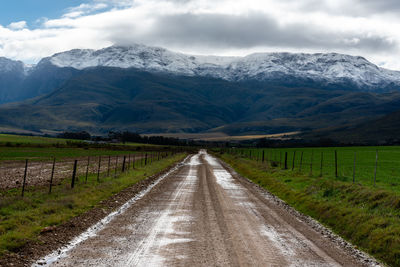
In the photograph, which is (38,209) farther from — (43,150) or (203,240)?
(43,150)

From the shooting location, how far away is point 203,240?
13.5m

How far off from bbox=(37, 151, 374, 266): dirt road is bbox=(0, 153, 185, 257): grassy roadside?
164 cm

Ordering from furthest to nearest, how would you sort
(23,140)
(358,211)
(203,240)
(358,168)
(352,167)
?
(23,140)
(352,167)
(358,168)
(358,211)
(203,240)

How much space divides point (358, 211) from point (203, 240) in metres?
Result: 7.83

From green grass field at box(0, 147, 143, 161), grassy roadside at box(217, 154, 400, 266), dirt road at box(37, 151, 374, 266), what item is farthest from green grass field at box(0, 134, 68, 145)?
dirt road at box(37, 151, 374, 266)

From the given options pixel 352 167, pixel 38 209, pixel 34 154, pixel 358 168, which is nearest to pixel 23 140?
pixel 34 154

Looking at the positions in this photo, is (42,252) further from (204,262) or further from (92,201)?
(92,201)

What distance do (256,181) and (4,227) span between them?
26.6m

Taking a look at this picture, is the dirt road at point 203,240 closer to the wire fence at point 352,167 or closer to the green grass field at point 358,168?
the wire fence at point 352,167

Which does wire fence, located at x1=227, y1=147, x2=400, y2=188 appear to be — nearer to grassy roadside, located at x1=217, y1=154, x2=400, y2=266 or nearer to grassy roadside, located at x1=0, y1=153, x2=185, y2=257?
grassy roadside, located at x1=217, y1=154, x2=400, y2=266

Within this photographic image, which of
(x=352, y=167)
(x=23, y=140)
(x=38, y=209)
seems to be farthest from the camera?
(x=23, y=140)

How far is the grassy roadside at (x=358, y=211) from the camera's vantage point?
13.5 m

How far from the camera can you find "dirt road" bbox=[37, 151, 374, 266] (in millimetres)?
11219

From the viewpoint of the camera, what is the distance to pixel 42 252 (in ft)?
38.5
